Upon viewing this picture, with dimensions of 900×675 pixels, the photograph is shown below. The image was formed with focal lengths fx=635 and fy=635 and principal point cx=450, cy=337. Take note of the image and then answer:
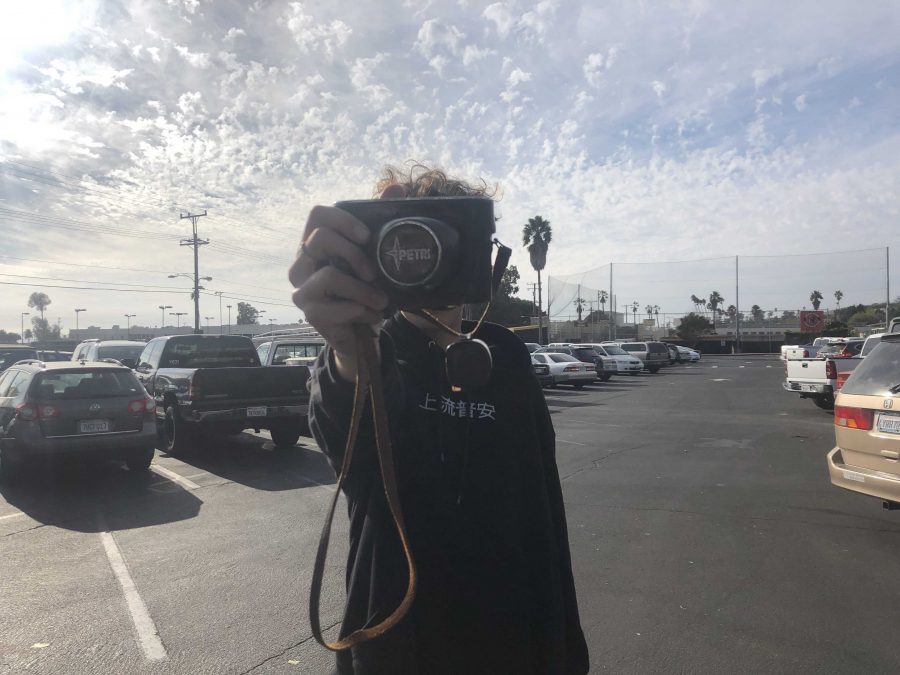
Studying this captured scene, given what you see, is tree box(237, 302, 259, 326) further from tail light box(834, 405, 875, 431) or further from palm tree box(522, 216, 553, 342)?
tail light box(834, 405, 875, 431)

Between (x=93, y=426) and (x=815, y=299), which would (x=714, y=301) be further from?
(x=93, y=426)

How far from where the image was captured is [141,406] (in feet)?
26.6

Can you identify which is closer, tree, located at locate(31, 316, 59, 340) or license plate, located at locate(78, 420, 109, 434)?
license plate, located at locate(78, 420, 109, 434)

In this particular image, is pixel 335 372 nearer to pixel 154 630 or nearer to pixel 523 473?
pixel 523 473

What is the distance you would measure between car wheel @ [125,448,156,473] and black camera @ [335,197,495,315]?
26.0ft

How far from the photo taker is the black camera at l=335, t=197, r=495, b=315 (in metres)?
1.17

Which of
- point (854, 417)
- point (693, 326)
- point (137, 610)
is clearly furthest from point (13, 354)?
point (693, 326)

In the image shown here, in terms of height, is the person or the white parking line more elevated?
the person

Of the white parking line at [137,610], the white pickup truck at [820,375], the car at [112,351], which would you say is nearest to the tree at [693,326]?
the white pickup truck at [820,375]

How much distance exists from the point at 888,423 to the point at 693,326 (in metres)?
67.6

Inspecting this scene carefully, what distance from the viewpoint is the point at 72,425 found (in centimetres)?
759

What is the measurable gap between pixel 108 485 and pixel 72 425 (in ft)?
2.89

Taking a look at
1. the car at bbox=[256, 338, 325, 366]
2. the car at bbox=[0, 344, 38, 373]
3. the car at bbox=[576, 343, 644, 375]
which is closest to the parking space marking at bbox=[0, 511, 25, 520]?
the car at bbox=[256, 338, 325, 366]

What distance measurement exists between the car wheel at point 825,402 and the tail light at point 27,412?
48.3 ft
